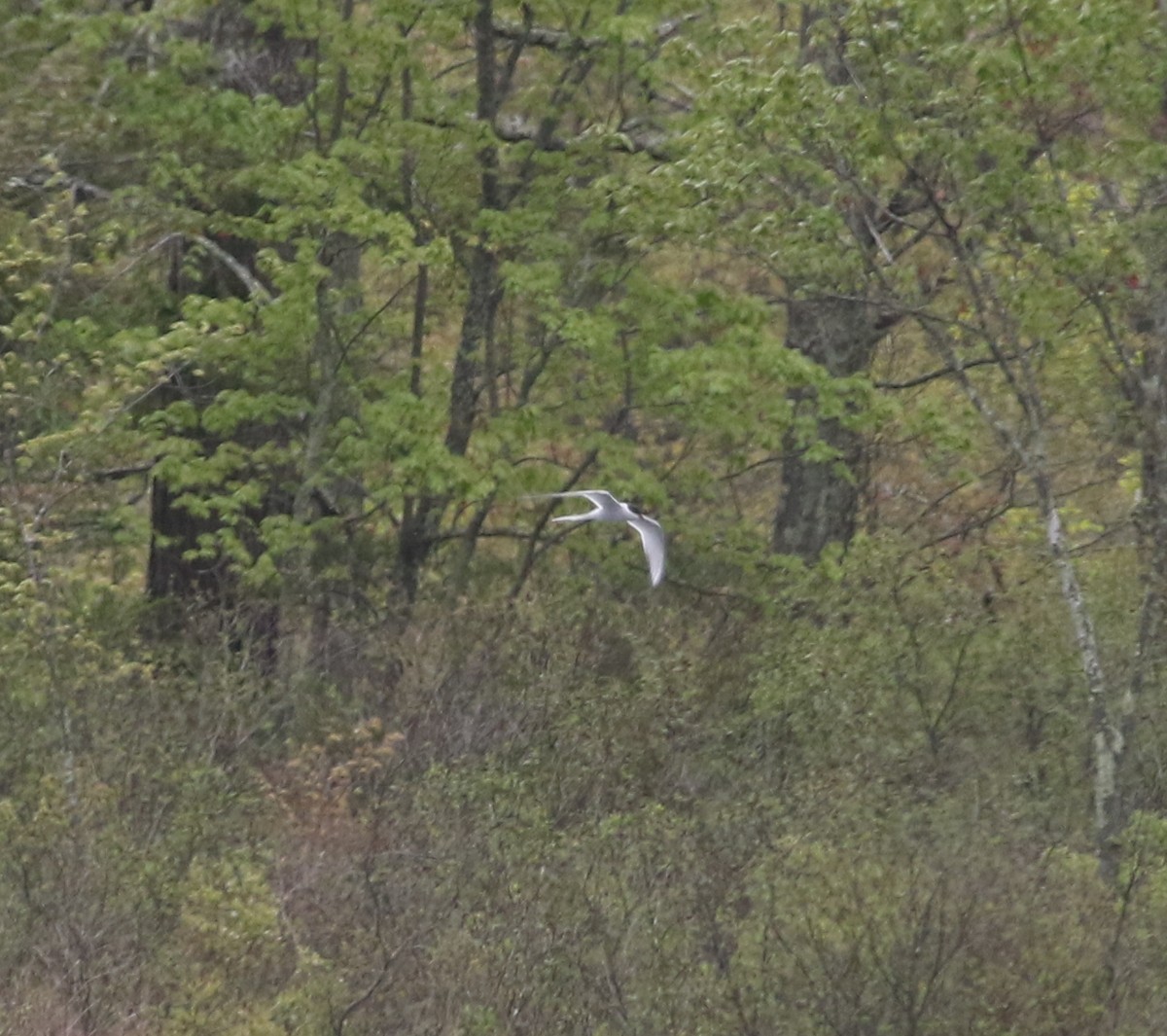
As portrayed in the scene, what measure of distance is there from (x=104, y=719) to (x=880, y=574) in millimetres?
4120

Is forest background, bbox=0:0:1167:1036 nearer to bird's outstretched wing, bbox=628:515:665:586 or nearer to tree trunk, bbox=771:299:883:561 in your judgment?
tree trunk, bbox=771:299:883:561

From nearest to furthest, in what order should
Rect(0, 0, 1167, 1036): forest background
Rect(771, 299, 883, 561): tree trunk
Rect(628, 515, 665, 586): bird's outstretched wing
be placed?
1. Rect(0, 0, 1167, 1036): forest background
2. Rect(628, 515, 665, 586): bird's outstretched wing
3. Rect(771, 299, 883, 561): tree trunk

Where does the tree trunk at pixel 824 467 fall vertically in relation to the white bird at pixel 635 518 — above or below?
above

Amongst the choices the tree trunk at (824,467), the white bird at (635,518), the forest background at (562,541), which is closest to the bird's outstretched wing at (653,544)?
the white bird at (635,518)

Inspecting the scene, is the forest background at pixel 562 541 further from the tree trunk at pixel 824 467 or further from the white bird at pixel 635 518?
the white bird at pixel 635 518

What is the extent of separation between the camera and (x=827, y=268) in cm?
1165

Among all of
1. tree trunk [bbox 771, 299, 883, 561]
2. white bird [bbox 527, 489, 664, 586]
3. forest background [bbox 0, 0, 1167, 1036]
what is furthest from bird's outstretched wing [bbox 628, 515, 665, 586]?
tree trunk [bbox 771, 299, 883, 561]

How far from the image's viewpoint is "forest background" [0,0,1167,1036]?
9000 millimetres

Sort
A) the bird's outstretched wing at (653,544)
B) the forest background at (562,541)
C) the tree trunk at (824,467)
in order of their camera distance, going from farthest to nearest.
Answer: the tree trunk at (824,467) → the bird's outstretched wing at (653,544) → the forest background at (562,541)

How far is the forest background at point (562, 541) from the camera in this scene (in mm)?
9000

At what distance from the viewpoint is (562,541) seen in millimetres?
15305

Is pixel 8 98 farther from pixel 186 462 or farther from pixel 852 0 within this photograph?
pixel 852 0

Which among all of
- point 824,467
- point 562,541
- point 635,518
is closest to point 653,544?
point 635,518

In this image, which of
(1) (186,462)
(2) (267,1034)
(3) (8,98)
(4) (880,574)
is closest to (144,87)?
(3) (8,98)
